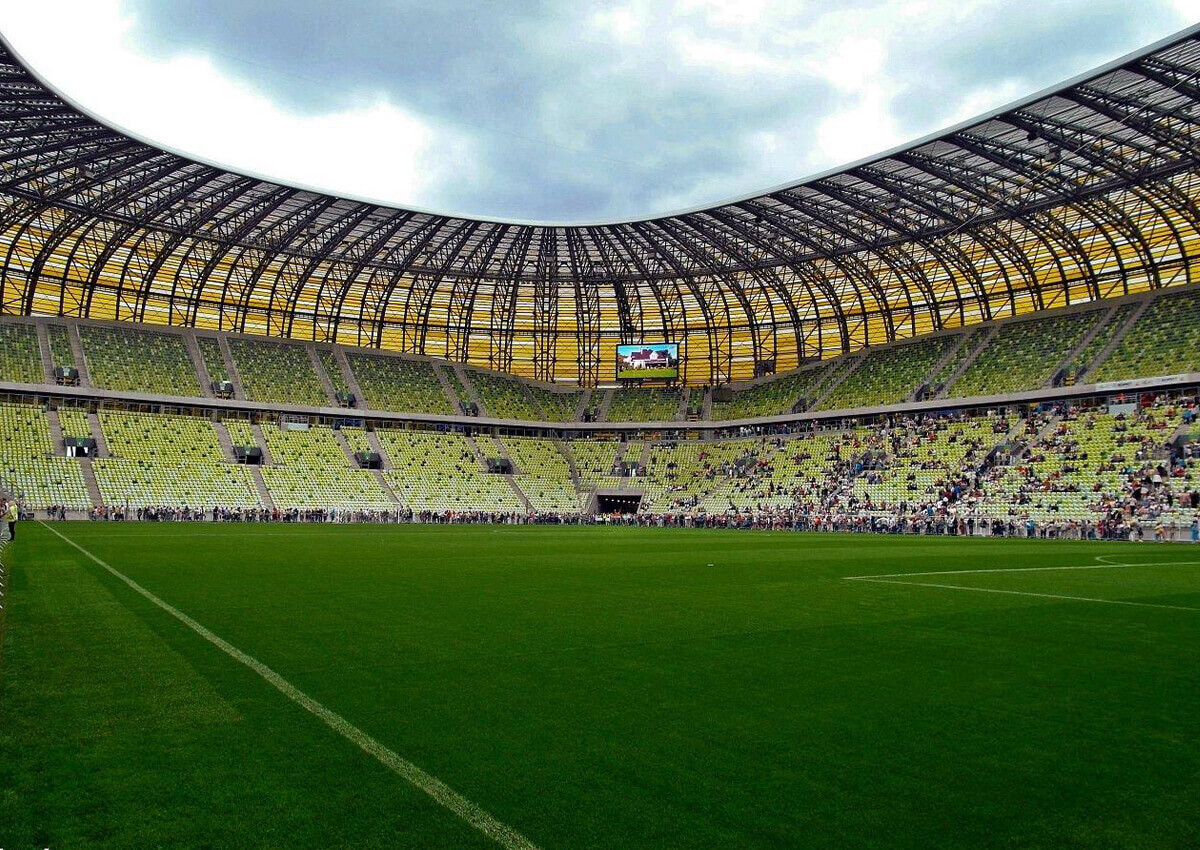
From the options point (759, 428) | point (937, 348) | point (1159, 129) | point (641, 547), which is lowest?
point (641, 547)

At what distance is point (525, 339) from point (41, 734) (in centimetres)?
7312

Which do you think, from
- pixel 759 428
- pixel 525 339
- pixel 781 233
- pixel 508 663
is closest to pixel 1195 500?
pixel 781 233

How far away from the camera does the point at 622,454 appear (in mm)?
77125

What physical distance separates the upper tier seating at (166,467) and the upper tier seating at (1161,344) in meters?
53.9

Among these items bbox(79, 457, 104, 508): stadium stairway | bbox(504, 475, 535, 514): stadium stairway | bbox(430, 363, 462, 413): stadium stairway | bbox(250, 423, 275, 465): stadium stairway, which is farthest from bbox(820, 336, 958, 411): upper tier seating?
bbox(79, 457, 104, 508): stadium stairway

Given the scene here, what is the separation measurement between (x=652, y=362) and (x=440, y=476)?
18868 mm

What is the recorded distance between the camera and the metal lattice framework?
130 ft

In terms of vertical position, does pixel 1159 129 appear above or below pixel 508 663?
above

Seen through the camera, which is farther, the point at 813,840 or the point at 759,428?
the point at 759,428

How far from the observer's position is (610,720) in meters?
7.16

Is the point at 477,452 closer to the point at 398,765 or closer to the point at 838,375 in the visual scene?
the point at 838,375

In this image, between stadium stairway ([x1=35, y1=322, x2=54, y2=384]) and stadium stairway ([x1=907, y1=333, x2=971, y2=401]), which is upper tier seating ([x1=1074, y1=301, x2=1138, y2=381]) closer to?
stadium stairway ([x1=907, y1=333, x2=971, y2=401])

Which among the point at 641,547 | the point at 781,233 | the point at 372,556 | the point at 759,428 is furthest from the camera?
the point at 759,428

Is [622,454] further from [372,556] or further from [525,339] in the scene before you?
[372,556]
